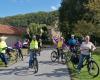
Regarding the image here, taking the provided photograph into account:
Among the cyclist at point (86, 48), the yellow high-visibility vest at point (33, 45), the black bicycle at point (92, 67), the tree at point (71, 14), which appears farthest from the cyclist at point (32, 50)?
the tree at point (71, 14)

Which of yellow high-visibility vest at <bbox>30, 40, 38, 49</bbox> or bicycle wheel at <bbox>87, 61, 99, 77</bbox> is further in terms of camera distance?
yellow high-visibility vest at <bbox>30, 40, 38, 49</bbox>

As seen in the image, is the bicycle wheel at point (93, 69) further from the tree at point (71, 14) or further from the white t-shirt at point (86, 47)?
the tree at point (71, 14)

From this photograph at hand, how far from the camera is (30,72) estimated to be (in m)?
17.0

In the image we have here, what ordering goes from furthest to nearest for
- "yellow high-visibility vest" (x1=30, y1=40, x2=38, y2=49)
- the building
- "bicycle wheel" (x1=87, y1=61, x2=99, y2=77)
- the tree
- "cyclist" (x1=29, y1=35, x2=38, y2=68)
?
the building < the tree < "yellow high-visibility vest" (x1=30, y1=40, x2=38, y2=49) < "cyclist" (x1=29, y1=35, x2=38, y2=68) < "bicycle wheel" (x1=87, y1=61, x2=99, y2=77)

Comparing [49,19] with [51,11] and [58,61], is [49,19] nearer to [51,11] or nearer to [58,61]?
[51,11]

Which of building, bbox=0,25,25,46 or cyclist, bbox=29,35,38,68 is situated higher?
cyclist, bbox=29,35,38,68

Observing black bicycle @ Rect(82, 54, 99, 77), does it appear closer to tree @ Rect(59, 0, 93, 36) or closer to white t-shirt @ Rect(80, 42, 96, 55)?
white t-shirt @ Rect(80, 42, 96, 55)

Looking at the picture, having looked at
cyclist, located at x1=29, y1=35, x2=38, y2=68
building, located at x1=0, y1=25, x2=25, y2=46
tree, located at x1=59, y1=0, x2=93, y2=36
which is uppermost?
tree, located at x1=59, y1=0, x2=93, y2=36

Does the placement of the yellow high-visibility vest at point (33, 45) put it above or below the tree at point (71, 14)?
below

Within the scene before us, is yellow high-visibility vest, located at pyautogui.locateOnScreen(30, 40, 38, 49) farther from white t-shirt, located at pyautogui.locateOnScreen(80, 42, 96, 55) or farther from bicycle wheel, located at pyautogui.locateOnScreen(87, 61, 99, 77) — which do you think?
bicycle wheel, located at pyautogui.locateOnScreen(87, 61, 99, 77)

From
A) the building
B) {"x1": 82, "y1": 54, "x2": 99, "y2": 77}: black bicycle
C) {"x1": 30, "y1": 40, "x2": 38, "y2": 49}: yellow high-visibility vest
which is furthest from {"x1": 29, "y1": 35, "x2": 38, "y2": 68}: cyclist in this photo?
the building

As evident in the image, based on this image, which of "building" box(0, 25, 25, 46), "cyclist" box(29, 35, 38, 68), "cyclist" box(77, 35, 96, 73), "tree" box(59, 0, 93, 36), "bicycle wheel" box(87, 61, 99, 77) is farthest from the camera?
"building" box(0, 25, 25, 46)

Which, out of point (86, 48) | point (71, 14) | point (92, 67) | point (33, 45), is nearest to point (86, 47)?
point (86, 48)

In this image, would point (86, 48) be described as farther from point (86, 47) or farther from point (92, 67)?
point (92, 67)
